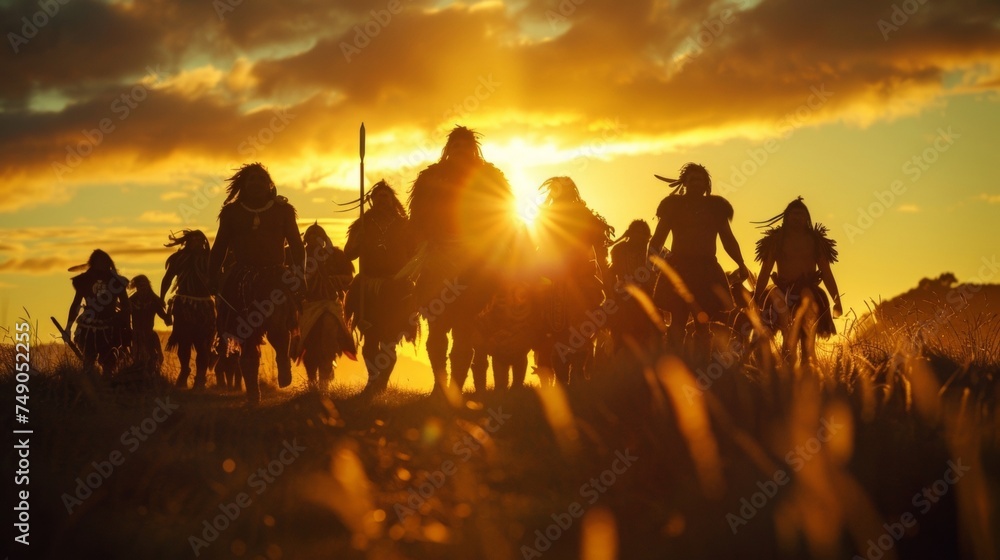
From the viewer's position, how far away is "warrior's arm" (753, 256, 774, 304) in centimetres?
1656

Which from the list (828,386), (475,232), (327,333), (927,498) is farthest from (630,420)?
(327,333)

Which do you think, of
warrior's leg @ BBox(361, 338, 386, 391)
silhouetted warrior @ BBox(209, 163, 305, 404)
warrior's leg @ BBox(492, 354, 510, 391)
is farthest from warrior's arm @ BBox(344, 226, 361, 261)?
warrior's leg @ BBox(492, 354, 510, 391)

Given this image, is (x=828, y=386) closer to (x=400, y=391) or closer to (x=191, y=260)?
(x=400, y=391)

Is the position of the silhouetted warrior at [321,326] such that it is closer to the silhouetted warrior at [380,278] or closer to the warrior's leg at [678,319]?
the silhouetted warrior at [380,278]

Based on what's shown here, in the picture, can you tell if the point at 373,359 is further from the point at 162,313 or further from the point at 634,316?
the point at 162,313

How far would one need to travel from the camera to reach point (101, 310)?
57.6ft

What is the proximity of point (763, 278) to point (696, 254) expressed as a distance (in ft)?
7.64

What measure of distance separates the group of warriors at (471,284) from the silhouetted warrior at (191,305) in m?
0.06

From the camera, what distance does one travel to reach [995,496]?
333 inches

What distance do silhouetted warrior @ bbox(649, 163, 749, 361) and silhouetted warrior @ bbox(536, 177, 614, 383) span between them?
0.81 meters

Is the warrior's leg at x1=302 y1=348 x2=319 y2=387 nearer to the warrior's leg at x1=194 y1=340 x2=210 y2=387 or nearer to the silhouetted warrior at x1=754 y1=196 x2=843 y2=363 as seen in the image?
the warrior's leg at x1=194 y1=340 x2=210 y2=387

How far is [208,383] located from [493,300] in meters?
7.93

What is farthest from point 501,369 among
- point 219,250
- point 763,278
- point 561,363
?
point 763,278

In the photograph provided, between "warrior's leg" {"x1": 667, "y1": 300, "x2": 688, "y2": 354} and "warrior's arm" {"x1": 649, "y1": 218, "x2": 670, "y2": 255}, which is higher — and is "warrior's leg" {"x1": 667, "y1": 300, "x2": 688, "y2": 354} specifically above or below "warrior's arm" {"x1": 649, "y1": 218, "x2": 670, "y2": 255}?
below
